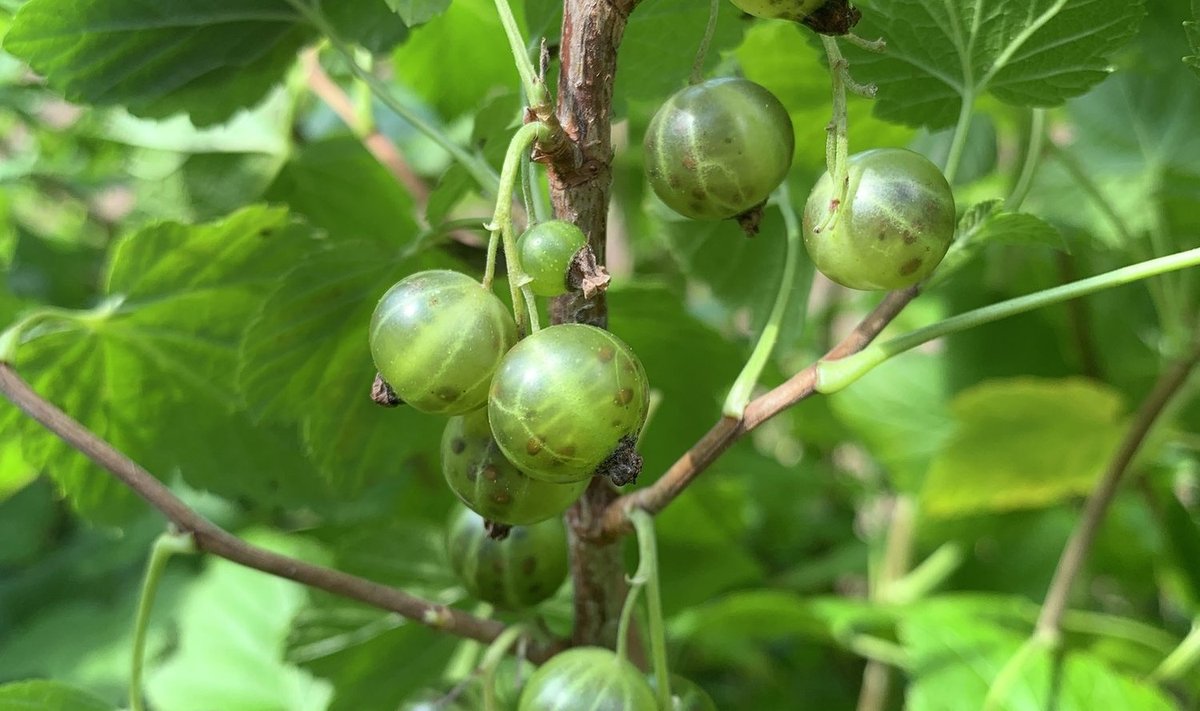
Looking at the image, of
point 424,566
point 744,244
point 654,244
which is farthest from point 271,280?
point 654,244

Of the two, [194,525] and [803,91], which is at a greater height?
[803,91]

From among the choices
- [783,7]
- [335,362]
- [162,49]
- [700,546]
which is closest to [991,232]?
[783,7]

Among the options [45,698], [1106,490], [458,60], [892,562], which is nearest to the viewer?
[45,698]

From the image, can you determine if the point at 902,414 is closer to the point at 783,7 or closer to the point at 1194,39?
the point at 1194,39

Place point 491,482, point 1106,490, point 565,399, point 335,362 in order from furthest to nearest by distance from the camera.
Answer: point 1106,490 → point 335,362 → point 491,482 → point 565,399

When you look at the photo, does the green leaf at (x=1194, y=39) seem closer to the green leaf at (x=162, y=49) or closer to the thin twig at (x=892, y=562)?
the green leaf at (x=162, y=49)

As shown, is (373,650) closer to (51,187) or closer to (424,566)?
(424,566)

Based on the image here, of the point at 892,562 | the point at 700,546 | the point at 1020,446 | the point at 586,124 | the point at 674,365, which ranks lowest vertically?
the point at 892,562

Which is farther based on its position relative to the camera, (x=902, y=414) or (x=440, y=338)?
(x=902, y=414)
